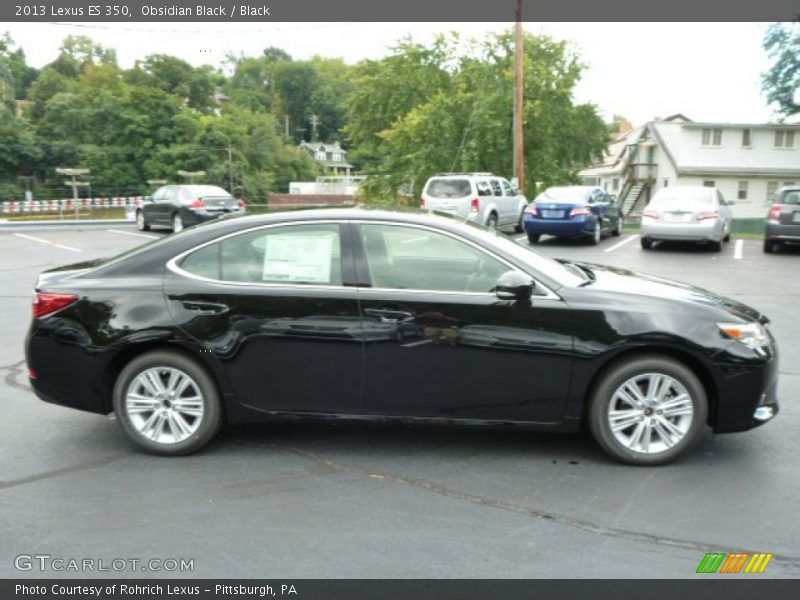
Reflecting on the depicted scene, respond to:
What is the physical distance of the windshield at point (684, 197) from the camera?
56.9ft

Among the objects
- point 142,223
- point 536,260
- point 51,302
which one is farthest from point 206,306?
point 142,223

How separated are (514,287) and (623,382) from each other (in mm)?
→ 864

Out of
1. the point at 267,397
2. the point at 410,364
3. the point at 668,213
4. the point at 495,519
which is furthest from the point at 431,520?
the point at 668,213

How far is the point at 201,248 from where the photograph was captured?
499 cm

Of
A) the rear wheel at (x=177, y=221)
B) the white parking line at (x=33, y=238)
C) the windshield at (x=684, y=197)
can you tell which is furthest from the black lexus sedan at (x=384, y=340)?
the rear wheel at (x=177, y=221)

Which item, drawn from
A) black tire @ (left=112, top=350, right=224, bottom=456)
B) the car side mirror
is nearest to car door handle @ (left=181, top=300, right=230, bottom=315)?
black tire @ (left=112, top=350, right=224, bottom=456)

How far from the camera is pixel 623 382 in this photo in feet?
15.3

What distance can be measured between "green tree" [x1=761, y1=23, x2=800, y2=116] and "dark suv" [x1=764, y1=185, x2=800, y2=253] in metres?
29.8

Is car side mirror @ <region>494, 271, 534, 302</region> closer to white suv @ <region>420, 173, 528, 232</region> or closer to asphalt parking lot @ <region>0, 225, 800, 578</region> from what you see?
asphalt parking lot @ <region>0, 225, 800, 578</region>

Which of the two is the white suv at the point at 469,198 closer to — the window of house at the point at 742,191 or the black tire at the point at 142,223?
the black tire at the point at 142,223

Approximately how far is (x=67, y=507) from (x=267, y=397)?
4.18 ft

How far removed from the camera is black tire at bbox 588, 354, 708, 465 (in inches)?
183

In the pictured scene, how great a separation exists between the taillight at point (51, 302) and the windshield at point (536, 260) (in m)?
2.59
